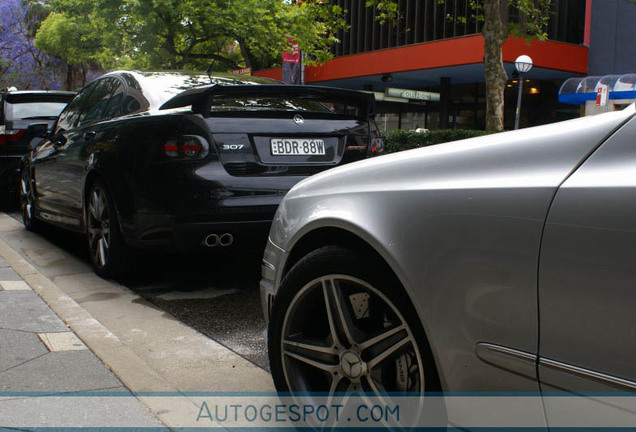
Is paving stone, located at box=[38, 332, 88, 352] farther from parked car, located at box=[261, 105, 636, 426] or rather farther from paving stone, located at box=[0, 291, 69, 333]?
parked car, located at box=[261, 105, 636, 426]

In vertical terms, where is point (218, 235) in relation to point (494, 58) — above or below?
below

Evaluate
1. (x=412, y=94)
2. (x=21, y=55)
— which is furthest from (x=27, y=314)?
(x=21, y=55)

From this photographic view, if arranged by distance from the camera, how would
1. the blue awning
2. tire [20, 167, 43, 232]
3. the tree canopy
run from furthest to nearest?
the blue awning < the tree canopy < tire [20, 167, 43, 232]

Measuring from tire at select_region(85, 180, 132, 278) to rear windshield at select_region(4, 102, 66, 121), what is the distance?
17.6 feet

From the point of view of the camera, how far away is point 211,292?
498 centimetres

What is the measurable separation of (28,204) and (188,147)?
417 cm

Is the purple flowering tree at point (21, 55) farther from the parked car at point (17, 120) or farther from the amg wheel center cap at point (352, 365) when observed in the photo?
the amg wheel center cap at point (352, 365)

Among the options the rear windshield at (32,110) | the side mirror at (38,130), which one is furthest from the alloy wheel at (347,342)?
the rear windshield at (32,110)

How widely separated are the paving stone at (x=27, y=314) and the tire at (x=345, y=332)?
6.41 ft

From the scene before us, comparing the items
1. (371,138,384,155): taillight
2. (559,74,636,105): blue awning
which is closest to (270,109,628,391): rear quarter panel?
(371,138,384,155): taillight

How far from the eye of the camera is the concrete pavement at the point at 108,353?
9.84 ft

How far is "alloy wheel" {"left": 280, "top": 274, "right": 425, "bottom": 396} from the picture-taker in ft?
6.84

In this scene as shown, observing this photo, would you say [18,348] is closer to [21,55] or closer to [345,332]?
[345,332]

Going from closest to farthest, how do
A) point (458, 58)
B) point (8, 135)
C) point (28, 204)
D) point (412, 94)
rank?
point (28, 204) → point (8, 135) → point (458, 58) → point (412, 94)
